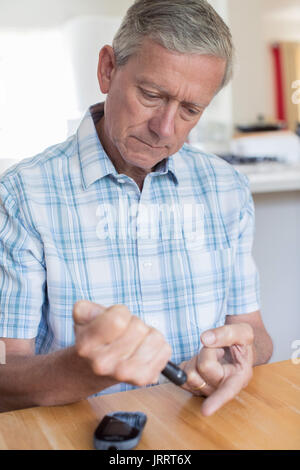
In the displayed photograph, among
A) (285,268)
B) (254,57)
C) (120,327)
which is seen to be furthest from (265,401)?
(254,57)

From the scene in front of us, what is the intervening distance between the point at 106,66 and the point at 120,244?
34cm

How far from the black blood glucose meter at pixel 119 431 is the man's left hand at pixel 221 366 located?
4.4 inches

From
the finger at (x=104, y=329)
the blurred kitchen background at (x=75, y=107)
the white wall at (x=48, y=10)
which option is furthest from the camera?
the white wall at (x=48, y=10)

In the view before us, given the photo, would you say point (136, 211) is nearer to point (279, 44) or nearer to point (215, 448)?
point (215, 448)

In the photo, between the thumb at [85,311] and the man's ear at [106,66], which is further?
the man's ear at [106,66]

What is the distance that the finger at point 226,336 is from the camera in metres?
0.78

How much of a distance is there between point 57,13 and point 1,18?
294mm

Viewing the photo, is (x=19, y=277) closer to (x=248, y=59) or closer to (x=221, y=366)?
(x=221, y=366)

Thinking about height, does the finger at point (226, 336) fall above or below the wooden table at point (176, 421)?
above

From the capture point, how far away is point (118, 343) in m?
0.59

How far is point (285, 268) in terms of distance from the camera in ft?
→ 6.40

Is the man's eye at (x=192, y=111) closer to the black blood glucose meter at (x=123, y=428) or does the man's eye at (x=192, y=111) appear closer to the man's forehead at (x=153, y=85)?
the man's forehead at (x=153, y=85)

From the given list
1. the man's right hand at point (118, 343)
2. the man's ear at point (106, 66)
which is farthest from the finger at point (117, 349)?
the man's ear at point (106, 66)

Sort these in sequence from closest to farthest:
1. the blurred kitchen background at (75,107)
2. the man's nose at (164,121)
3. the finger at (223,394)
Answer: the finger at (223,394), the man's nose at (164,121), the blurred kitchen background at (75,107)
